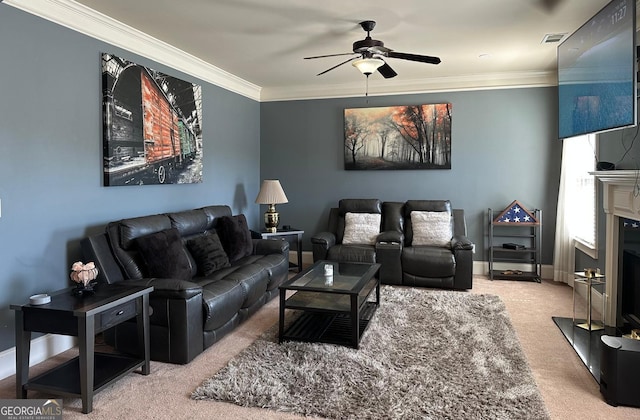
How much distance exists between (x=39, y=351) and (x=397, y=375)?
102 inches

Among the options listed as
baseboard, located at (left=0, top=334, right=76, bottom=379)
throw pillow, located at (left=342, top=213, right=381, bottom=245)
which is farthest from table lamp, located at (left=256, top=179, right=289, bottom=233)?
baseboard, located at (left=0, top=334, right=76, bottom=379)

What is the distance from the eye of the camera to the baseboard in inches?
113

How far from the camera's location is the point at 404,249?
5.25 metres

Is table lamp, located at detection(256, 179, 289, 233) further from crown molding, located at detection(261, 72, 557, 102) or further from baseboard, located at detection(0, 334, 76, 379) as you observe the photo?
baseboard, located at detection(0, 334, 76, 379)

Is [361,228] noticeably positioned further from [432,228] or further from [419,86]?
[419,86]

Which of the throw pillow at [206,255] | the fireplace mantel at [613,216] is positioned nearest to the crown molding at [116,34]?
the throw pillow at [206,255]

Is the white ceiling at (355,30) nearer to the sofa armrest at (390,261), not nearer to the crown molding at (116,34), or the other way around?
the crown molding at (116,34)

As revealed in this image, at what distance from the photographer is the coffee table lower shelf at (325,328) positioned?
→ 3404 millimetres

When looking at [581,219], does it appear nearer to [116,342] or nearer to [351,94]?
[351,94]

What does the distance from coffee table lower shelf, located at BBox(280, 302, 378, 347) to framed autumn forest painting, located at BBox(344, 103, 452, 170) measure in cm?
266

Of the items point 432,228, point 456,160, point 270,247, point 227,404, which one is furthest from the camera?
point 456,160

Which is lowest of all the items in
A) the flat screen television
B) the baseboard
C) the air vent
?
the baseboard

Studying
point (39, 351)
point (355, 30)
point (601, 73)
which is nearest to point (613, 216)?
point (601, 73)

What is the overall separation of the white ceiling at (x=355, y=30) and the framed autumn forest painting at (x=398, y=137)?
58 cm
